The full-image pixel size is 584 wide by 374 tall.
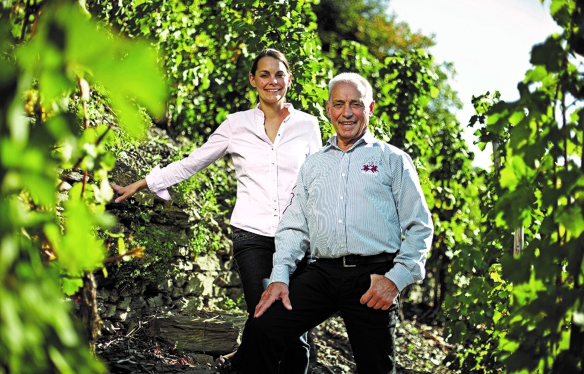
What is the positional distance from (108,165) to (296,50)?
3290mm

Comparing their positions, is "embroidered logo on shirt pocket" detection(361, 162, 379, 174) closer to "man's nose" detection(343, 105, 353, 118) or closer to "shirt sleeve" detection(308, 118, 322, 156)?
"man's nose" detection(343, 105, 353, 118)

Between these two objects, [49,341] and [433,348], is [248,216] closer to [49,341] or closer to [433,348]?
[49,341]

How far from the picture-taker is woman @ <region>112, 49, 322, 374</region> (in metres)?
2.77

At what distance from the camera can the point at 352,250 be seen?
7.94 ft

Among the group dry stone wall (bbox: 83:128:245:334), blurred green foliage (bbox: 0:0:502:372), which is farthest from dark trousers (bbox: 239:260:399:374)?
dry stone wall (bbox: 83:128:245:334)

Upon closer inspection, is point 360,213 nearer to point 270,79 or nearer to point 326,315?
point 326,315

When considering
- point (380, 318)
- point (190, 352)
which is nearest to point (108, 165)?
point (380, 318)

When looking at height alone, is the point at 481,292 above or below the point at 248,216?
below

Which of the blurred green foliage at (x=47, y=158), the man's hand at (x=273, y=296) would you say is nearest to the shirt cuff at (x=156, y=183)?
the man's hand at (x=273, y=296)

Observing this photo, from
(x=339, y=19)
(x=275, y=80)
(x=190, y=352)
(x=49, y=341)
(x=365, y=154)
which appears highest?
(x=339, y=19)

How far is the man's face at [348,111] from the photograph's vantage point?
2.64 meters

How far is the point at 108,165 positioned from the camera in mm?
1271

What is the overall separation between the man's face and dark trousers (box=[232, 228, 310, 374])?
2.11 ft

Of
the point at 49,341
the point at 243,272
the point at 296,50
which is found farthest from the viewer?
the point at 296,50
